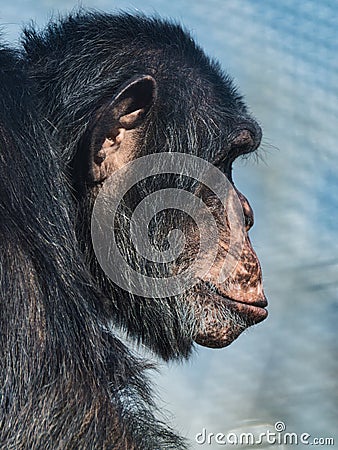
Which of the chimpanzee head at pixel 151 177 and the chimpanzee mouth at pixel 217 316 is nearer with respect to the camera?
the chimpanzee head at pixel 151 177

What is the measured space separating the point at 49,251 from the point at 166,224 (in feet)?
1.63

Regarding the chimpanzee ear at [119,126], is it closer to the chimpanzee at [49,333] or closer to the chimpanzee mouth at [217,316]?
the chimpanzee at [49,333]

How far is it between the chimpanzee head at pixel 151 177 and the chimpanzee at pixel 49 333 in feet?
0.62

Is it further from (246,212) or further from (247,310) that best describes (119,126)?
(247,310)

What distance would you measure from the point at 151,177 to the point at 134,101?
0.61 feet

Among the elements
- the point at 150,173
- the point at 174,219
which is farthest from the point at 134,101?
the point at 174,219

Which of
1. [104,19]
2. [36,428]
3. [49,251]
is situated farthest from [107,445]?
[104,19]

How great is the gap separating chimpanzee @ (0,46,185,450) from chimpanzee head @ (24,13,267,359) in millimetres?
190

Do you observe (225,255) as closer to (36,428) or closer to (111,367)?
(111,367)

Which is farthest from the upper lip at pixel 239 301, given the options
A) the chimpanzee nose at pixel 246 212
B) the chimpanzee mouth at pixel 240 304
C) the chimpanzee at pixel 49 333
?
the chimpanzee at pixel 49 333

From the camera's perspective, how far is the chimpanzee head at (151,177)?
6.49 ft

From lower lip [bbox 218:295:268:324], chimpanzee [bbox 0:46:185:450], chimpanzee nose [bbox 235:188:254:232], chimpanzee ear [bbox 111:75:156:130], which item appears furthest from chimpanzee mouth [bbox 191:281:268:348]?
chimpanzee ear [bbox 111:75:156:130]

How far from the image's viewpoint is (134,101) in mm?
2000

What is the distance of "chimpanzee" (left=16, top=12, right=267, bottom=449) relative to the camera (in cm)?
197
